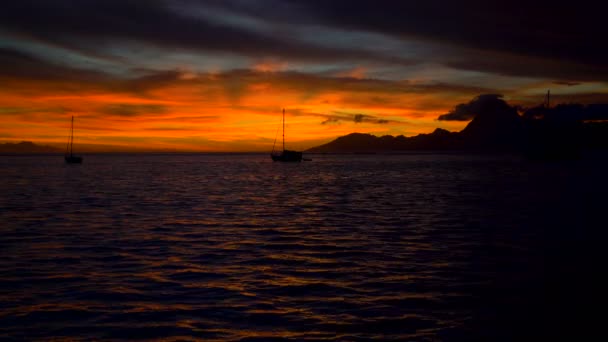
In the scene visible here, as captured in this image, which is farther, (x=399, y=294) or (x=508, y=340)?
(x=399, y=294)

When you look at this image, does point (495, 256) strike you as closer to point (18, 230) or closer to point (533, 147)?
point (18, 230)

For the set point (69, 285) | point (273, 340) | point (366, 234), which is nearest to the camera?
point (273, 340)

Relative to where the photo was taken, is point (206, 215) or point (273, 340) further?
point (206, 215)

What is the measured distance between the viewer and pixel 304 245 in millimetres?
19625

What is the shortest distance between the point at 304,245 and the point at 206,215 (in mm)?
11497

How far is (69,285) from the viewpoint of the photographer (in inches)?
523

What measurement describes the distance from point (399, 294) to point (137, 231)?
47.9 ft

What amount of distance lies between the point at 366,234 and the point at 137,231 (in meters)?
10.6

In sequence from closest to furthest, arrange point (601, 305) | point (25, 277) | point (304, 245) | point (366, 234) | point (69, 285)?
point (601, 305) < point (69, 285) < point (25, 277) < point (304, 245) < point (366, 234)

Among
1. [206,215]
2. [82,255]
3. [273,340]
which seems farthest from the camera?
[206,215]

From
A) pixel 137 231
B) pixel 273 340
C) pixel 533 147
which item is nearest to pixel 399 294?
pixel 273 340

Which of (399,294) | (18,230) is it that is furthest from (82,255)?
(399,294)

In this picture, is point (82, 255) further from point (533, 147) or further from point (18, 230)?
point (533, 147)

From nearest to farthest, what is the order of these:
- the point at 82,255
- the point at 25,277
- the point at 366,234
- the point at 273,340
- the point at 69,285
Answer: the point at 273,340 < the point at 69,285 < the point at 25,277 < the point at 82,255 < the point at 366,234
